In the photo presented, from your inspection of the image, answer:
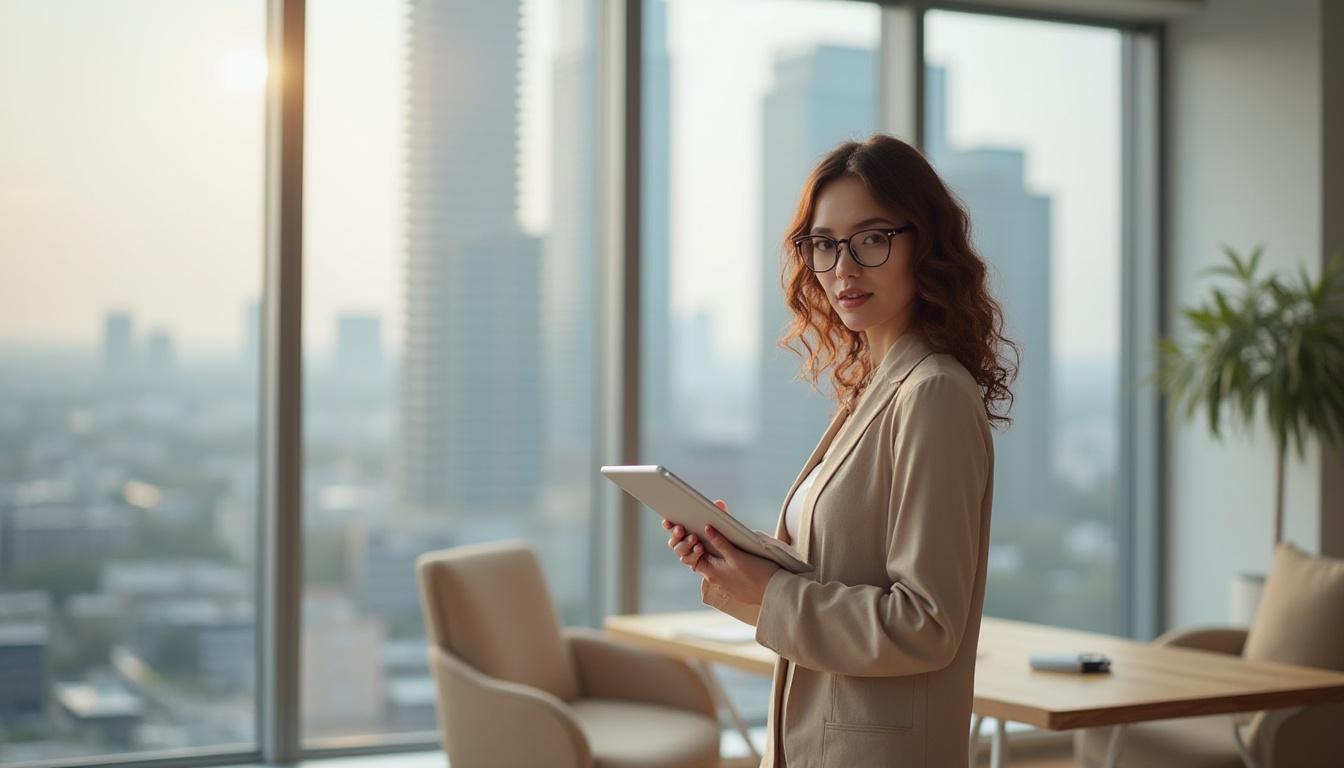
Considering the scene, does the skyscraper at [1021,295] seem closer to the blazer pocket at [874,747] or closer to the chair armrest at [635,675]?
the chair armrest at [635,675]

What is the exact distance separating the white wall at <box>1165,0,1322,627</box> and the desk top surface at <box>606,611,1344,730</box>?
6.27 feet

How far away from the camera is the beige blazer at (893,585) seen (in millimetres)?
1668

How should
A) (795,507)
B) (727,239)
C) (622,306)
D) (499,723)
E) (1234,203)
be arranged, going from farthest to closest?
(1234,203), (727,239), (622,306), (499,723), (795,507)

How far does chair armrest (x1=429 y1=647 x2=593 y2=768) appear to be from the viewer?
3506 mm

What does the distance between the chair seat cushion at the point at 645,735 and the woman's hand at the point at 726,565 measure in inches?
70.3

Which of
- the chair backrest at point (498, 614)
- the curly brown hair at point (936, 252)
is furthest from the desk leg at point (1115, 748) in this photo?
the curly brown hair at point (936, 252)

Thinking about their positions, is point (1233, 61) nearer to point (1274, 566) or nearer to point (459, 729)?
point (1274, 566)

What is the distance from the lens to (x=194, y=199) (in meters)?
4.46

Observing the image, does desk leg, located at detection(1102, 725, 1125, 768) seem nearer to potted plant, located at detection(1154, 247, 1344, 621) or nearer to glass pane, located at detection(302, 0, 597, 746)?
potted plant, located at detection(1154, 247, 1344, 621)

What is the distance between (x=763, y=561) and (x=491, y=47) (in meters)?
3.39

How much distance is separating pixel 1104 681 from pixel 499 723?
1.51 meters

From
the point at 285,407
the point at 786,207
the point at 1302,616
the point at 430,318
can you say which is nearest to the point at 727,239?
the point at 786,207

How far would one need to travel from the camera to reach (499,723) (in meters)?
3.63

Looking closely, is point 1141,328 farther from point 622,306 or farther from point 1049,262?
point 622,306
